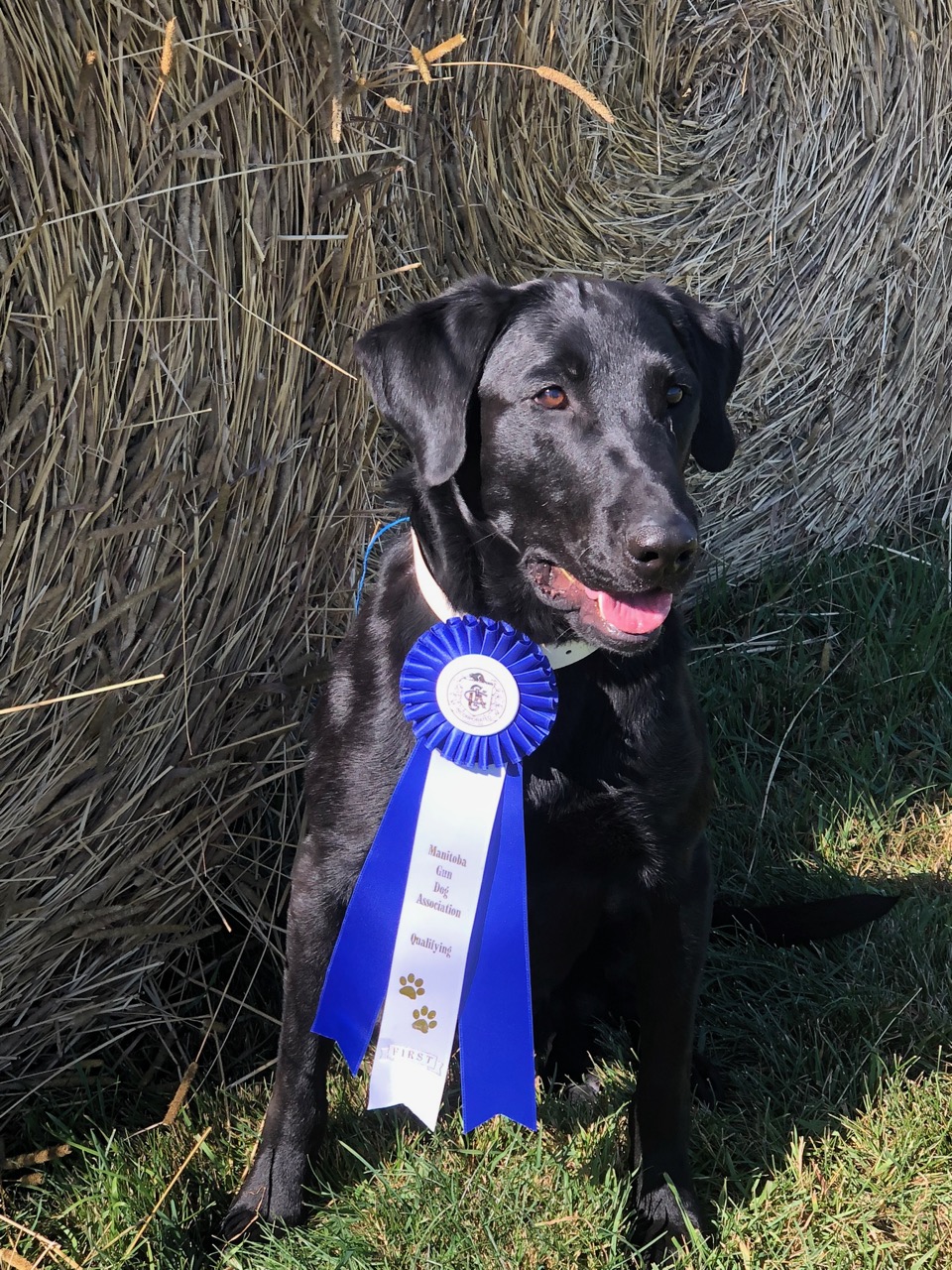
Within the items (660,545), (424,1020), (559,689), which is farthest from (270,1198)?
(660,545)

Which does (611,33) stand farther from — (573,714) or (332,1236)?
(332,1236)

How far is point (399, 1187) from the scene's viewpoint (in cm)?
204

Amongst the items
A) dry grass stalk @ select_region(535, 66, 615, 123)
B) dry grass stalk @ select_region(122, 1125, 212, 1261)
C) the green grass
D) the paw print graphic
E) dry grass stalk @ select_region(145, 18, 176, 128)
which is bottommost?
the green grass

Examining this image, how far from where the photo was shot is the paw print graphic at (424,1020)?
2.06 metres

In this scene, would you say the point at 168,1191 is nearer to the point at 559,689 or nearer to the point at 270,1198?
the point at 270,1198

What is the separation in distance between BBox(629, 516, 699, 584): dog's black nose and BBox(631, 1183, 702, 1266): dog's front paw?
0.94m

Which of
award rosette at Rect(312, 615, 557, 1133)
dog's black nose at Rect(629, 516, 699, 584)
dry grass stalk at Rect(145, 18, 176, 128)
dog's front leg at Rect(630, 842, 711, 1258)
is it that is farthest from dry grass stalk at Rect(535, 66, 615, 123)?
dog's front leg at Rect(630, 842, 711, 1258)

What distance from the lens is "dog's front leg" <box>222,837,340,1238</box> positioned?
2061 millimetres

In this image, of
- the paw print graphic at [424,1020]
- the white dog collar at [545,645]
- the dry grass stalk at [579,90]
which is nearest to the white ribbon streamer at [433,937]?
the paw print graphic at [424,1020]

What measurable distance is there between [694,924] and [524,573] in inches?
23.5

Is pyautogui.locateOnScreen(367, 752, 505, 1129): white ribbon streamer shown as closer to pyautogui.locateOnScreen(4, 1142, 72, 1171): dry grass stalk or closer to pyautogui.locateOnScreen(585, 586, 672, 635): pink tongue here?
pyautogui.locateOnScreen(585, 586, 672, 635): pink tongue

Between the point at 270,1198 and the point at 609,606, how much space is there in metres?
1.04

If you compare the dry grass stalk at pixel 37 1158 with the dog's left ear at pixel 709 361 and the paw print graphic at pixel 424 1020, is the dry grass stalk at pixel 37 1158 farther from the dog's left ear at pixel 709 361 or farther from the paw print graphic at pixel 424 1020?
the dog's left ear at pixel 709 361

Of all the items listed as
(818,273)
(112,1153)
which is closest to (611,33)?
(818,273)
